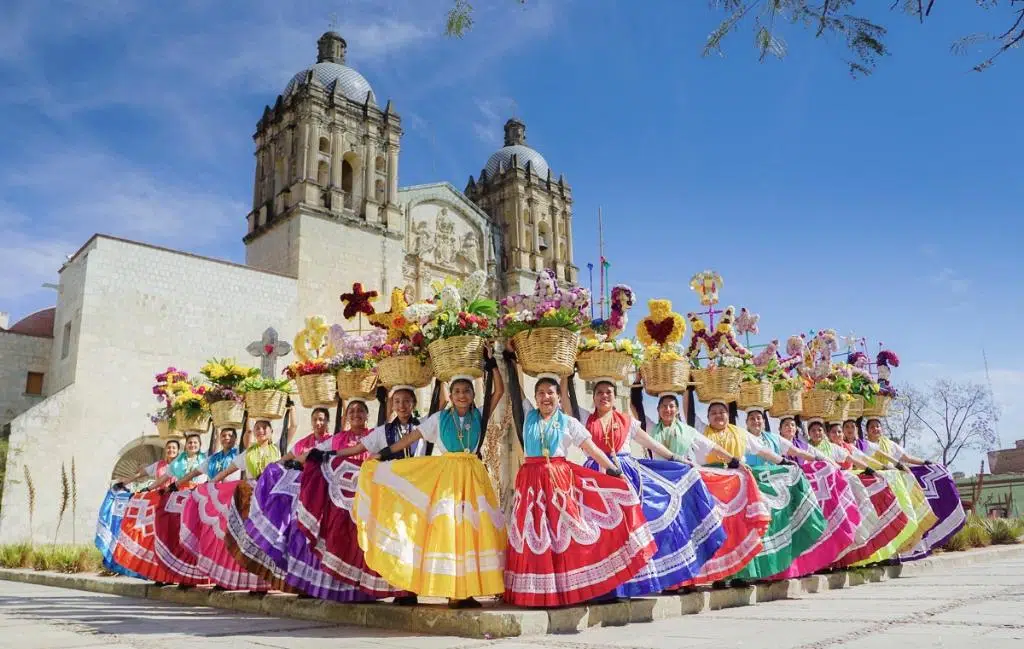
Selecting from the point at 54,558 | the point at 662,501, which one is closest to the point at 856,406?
the point at 662,501

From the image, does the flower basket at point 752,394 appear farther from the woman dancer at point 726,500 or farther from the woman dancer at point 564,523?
the woman dancer at point 564,523

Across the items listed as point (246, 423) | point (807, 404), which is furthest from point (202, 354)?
point (807, 404)

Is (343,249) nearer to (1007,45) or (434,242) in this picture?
(434,242)

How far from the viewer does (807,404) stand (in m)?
9.76

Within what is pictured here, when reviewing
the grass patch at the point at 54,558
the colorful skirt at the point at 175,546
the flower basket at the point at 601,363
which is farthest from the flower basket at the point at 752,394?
the grass patch at the point at 54,558

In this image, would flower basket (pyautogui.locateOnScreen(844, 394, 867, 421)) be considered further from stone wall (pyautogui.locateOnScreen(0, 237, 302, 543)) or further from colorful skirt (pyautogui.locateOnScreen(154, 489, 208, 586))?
stone wall (pyautogui.locateOnScreen(0, 237, 302, 543))

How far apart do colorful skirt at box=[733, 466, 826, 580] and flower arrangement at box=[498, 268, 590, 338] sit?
2.55 meters

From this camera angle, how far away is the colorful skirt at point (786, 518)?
673 cm

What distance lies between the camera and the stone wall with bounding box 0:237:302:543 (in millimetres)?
18484

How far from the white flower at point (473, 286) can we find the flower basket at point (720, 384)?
2796 mm

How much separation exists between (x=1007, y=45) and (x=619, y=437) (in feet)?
11.9

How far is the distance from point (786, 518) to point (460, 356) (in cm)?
345

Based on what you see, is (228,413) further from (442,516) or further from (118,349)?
(118,349)

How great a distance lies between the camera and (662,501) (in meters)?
5.71
